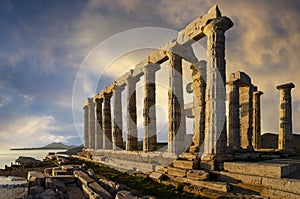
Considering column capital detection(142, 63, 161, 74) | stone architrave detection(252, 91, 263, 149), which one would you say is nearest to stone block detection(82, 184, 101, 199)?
column capital detection(142, 63, 161, 74)

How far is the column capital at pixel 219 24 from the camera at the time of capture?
45.0 ft

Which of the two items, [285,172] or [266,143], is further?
[266,143]

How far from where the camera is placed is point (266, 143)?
38.8 m

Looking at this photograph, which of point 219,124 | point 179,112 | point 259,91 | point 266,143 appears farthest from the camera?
point 266,143

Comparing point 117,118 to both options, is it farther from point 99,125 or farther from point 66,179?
point 66,179

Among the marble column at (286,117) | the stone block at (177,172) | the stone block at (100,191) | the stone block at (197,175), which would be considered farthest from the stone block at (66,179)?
the marble column at (286,117)

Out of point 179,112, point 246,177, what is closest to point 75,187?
point 246,177

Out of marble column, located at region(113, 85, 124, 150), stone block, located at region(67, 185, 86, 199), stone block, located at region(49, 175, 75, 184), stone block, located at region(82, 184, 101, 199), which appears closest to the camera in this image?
stone block, located at region(82, 184, 101, 199)

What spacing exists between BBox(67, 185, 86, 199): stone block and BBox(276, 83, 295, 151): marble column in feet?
66.1

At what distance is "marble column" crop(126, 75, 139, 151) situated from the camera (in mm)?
24062

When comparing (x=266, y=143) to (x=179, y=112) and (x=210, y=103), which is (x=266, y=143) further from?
(x=210, y=103)

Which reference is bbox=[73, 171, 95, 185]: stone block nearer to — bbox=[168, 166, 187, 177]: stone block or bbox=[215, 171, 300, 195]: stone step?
bbox=[168, 166, 187, 177]: stone block

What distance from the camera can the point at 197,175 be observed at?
12031mm

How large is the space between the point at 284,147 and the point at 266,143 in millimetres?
16267
